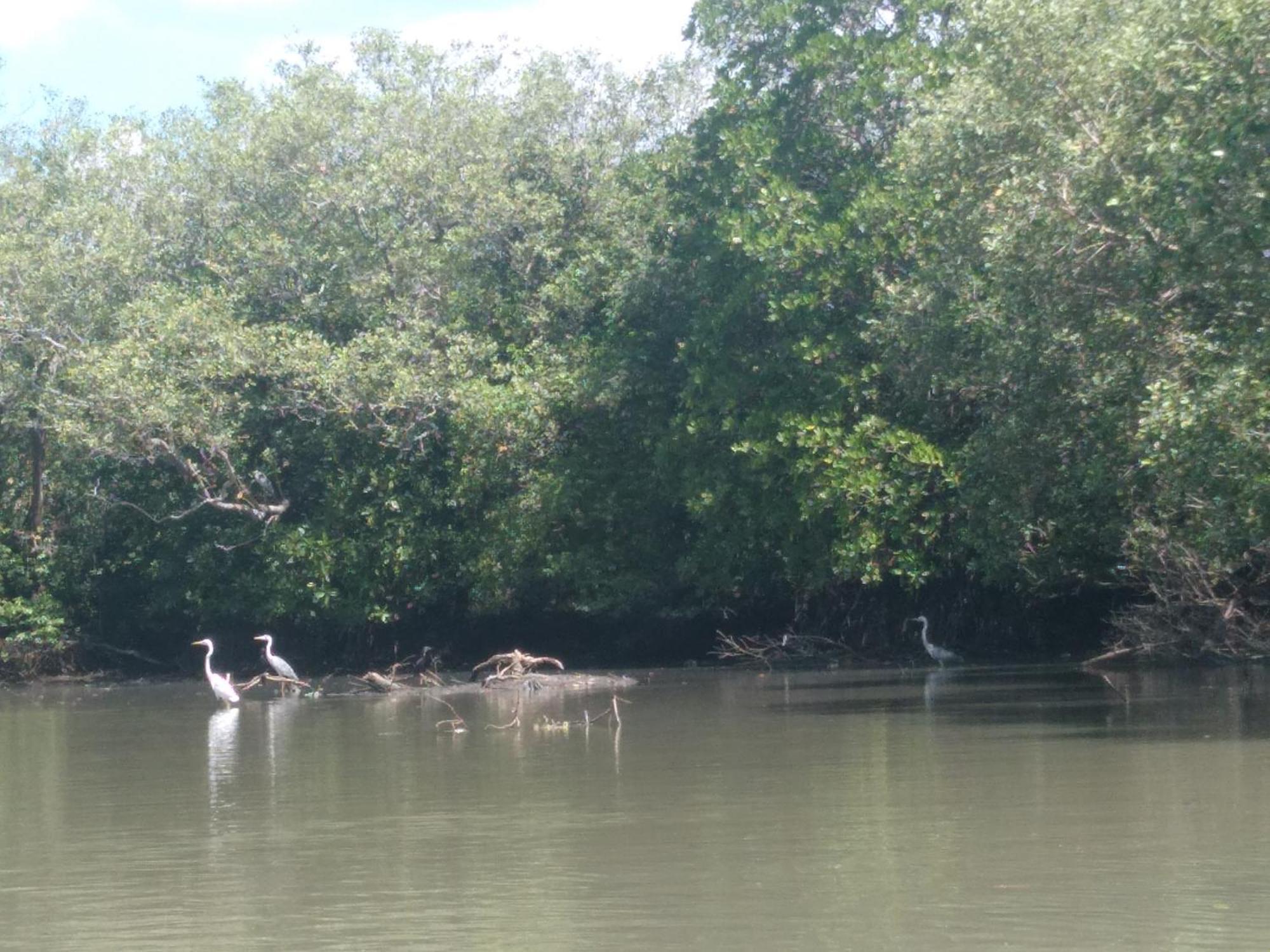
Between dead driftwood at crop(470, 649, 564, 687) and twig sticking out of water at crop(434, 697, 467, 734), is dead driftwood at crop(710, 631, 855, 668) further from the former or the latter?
twig sticking out of water at crop(434, 697, 467, 734)

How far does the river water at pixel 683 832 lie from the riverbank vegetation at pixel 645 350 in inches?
Result: 144

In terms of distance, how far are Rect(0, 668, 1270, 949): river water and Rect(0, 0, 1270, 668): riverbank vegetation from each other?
365cm

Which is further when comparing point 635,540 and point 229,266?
point 229,266

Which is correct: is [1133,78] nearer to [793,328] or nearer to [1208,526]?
[1208,526]

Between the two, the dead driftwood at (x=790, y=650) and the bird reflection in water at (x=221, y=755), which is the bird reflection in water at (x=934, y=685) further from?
the bird reflection in water at (x=221, y=755)

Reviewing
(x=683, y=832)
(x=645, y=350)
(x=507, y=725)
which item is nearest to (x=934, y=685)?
(x=507, y=725)

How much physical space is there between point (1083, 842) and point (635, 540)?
17400 mm

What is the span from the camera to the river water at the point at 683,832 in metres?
7.21

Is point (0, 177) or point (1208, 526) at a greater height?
point (0, 177)

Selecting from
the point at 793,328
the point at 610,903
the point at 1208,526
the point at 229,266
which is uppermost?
the point at 229,266

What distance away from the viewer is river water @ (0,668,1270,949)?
23.7 feet

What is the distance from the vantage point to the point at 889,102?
22.0 metres

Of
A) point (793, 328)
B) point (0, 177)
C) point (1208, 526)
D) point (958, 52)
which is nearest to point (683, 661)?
point (793, 328)

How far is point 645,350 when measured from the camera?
25.3 m
